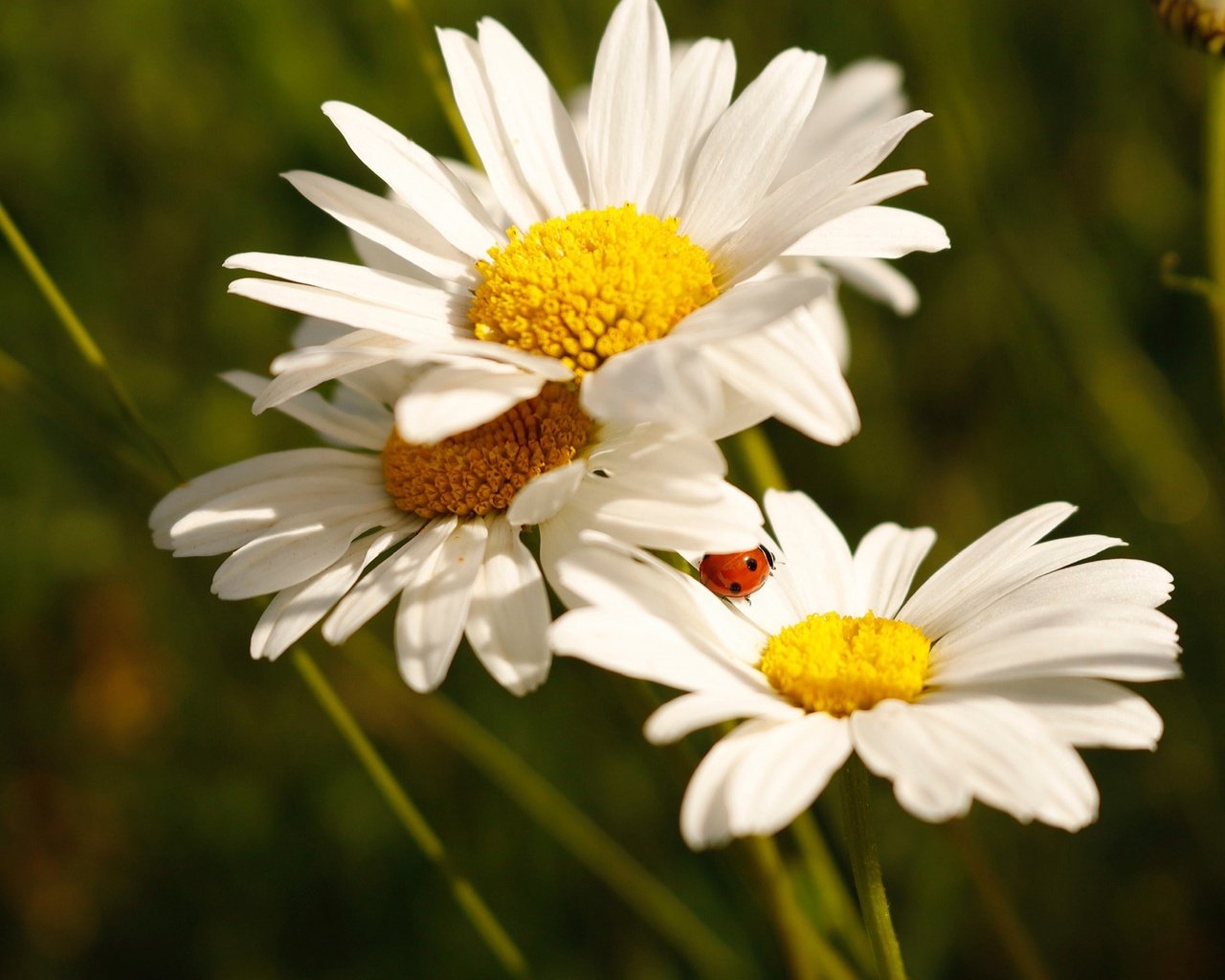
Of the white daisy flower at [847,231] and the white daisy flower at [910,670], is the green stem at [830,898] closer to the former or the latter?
the white daisy flower at [910,670]

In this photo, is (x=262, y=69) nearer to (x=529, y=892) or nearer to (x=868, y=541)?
(x=529, y=892)

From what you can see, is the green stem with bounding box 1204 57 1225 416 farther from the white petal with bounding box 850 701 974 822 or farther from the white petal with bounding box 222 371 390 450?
the white petal with bounding box 222 371 390 450

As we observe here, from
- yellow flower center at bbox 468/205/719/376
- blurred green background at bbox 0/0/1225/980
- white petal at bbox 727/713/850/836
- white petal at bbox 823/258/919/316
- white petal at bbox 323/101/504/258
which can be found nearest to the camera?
white petal at bbox 727/713/850/836

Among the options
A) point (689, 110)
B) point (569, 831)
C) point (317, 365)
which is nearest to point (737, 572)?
point (317, 365)

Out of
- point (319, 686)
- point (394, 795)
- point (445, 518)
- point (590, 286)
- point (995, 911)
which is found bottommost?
point (995, 911)

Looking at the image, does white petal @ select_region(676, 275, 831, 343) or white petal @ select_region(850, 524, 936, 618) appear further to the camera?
white petal @ select_region(850, 524, 936, 618)

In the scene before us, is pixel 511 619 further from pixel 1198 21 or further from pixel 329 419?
pixel 1198 21

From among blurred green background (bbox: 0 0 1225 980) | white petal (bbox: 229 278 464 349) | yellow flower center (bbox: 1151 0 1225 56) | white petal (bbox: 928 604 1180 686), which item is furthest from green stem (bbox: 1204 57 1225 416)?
white petal (bbox: 229 278 464 349)
